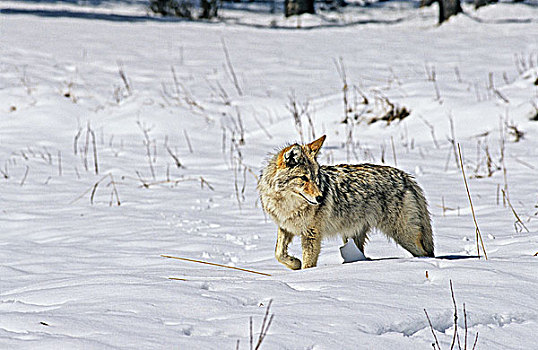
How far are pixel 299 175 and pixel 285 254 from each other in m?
0.62

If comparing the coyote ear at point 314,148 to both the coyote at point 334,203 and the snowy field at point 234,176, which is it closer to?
the coyote at point 334,203

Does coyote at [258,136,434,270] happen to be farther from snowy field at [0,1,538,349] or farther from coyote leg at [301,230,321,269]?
snowy field at [0,1,538,349]

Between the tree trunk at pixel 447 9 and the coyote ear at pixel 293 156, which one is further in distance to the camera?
the tree trunk at pixel 447 9

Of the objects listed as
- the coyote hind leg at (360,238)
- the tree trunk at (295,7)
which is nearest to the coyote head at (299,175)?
the coyote hind leg at (360,238)

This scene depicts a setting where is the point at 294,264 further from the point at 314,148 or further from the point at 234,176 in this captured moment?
the point at 234,176

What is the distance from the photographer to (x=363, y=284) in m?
3.57

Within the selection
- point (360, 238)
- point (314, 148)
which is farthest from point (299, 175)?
point (360, 238)

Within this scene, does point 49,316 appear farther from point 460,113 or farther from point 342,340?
point 460,113

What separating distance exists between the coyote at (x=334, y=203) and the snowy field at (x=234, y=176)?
0.77 ft

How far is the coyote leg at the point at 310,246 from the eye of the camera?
4.57 meters

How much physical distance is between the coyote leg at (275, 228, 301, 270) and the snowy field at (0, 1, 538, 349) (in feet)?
0.49

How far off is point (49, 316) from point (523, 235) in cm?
379

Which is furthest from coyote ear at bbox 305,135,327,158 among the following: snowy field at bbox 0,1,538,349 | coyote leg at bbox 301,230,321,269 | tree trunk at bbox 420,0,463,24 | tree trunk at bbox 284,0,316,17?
tree trunk at bbox 284,0,316,17

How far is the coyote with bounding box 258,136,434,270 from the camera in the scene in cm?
452
